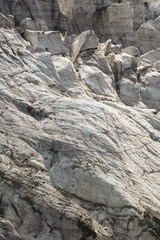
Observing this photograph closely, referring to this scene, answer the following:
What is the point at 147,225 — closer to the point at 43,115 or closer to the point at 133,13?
the point at 43,115

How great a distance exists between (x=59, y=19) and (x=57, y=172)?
30732 millimetres

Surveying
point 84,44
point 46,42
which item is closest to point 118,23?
point 84,44

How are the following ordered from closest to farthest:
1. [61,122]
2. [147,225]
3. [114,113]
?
1. [147,225]
2. [61,122]
3. [114,113]

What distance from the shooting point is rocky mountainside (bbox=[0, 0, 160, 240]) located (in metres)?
20.2

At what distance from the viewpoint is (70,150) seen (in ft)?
77.4

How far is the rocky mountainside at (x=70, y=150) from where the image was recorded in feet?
66.3

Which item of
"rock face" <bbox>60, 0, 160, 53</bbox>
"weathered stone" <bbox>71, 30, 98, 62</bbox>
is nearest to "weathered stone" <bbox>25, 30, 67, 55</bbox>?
"weathered stone" <bbox>71, 30, 98, 62</bbox>

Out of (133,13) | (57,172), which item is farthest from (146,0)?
(57,172)

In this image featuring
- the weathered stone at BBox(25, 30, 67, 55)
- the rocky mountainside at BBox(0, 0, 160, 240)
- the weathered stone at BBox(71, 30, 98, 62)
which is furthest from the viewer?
the weathered stone at BBox(71, 30, 98, 62)

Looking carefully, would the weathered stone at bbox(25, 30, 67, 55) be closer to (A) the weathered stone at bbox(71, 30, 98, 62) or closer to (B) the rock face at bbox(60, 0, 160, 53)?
(A) the weathered stone at bbox(71, 30, 98, 62)

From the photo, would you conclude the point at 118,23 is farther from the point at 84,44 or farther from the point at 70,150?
the point at 70,150

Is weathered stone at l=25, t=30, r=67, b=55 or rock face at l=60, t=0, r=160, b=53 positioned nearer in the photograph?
weathered stone at l=25, t=30, r=67, b=55

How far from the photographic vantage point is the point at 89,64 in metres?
38.5

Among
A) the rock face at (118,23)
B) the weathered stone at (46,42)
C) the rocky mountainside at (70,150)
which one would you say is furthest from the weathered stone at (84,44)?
the rock face at (118,23)
